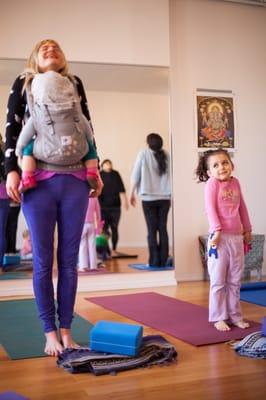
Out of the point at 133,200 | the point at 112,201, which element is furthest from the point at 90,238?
the point at 133,200

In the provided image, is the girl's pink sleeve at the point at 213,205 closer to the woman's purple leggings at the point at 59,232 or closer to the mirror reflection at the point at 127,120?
the woman's purple leggings at the point at 59,232

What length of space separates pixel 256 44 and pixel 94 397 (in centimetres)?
418

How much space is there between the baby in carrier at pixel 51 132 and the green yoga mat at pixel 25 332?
30.1 inches

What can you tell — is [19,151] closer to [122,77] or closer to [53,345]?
[53,345]

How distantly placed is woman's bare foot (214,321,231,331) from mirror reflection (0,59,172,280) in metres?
1.77

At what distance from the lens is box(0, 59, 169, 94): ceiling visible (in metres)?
4.35

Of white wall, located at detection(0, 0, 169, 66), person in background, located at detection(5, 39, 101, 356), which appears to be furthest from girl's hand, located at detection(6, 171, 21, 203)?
white wall, located at detection(0, 0, 169, 66)

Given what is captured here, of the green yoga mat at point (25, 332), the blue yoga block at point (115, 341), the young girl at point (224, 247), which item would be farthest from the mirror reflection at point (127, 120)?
the blue yoga block at point (115, 341)

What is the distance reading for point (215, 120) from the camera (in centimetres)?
480

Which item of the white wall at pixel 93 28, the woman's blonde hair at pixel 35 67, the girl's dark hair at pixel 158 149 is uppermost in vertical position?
the white wall at pixel 93 28

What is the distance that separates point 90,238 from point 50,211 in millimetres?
2370

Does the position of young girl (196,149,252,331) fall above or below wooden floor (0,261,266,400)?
above

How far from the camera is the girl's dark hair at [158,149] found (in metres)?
4.61

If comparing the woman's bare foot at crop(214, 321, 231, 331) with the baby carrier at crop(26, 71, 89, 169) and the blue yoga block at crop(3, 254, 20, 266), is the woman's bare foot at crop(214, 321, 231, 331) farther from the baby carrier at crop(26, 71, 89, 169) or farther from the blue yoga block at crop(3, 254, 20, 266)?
the blue yoga block at crop(3, 254, 20, 266)
